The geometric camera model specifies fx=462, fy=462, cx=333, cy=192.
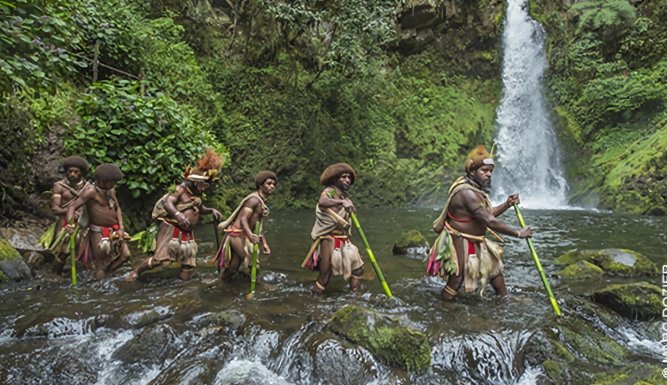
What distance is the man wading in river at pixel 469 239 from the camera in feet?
18.3

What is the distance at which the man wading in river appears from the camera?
557cm

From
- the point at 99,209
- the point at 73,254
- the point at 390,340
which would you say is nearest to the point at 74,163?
the point at 99,209

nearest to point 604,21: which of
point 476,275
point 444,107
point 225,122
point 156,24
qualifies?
point 444,107

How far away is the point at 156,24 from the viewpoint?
531 inches

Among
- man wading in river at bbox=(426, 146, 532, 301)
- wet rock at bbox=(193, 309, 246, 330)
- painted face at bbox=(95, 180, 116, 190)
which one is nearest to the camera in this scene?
wet rock at bbox=(193, 309, 246, 330)

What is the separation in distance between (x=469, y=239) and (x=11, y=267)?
252 inches

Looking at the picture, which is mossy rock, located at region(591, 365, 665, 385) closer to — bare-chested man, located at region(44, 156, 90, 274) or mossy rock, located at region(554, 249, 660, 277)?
mossy rock, located at region(554, 249, 660, 277)

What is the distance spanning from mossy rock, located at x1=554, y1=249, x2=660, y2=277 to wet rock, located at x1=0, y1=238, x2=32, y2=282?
8545 mm

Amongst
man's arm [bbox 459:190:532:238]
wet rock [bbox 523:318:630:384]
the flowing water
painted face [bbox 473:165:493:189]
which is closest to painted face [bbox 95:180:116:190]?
the flowing water

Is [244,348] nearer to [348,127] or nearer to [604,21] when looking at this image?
[348,127]

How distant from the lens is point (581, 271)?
7.29 metres

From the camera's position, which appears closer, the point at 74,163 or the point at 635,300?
the point at 635,300

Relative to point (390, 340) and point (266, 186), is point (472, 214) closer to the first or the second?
point (390, 340)

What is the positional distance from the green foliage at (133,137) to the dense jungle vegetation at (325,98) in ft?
0.08
